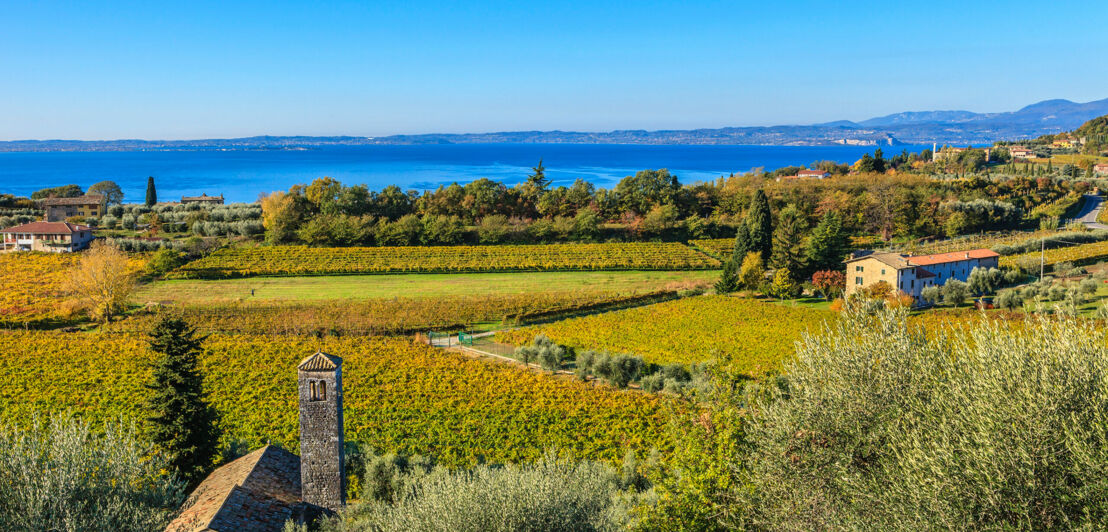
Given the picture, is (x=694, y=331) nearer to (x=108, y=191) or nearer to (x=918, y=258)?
(x=918, y=258)

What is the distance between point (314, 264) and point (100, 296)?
625 inches

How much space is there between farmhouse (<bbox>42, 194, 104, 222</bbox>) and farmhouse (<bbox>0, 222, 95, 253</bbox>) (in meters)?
15.4

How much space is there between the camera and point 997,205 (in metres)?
67.3

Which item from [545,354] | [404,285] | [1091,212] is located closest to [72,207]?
[404,285]

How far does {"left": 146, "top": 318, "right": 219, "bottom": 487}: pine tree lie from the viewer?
58.0ft

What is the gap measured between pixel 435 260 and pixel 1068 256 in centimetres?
4388

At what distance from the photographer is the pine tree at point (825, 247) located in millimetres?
43344

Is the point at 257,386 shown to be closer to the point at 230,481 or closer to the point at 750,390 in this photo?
the point at 230,481

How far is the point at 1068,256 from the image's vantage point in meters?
47.1

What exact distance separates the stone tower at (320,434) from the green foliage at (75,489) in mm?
3828

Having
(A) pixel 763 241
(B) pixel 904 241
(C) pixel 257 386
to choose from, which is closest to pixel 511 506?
(C) pixel 257 386

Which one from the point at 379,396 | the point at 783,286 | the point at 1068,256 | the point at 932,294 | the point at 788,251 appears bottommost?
the point at 379,396

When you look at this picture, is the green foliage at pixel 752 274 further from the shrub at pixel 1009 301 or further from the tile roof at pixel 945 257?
the shrub at pixel 1009 301

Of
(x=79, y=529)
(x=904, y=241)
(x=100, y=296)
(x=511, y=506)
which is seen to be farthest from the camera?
(x=904, y=241)
